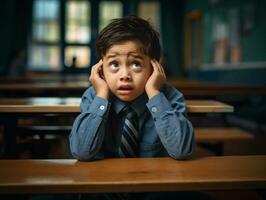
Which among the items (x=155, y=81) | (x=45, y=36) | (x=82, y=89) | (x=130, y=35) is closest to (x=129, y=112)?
(x=155, y=81)

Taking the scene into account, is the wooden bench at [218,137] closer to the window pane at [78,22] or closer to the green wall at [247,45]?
the green wall at [247,45]

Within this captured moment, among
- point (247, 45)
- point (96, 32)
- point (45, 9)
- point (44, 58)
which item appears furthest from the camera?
point (44, 58)

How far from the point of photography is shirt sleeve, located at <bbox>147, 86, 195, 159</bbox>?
1.17m

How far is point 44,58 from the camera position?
11.4 m

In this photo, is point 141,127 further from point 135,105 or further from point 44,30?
point 44,30

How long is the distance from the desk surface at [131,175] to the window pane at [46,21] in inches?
419

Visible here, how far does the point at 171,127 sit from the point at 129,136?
5.4 inches

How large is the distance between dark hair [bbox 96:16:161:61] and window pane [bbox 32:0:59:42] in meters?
10.4

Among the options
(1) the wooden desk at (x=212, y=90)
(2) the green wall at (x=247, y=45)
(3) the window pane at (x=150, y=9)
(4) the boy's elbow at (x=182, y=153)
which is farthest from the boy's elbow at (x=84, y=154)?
(3) the window pane at (x=150, y=9)

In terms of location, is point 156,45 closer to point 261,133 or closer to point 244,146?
point 244,146

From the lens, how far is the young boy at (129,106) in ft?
3.91

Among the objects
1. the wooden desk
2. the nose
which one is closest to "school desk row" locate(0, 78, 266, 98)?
the wooden desk

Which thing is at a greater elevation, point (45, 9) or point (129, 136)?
point (45, 9)

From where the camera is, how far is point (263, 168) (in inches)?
41.1
